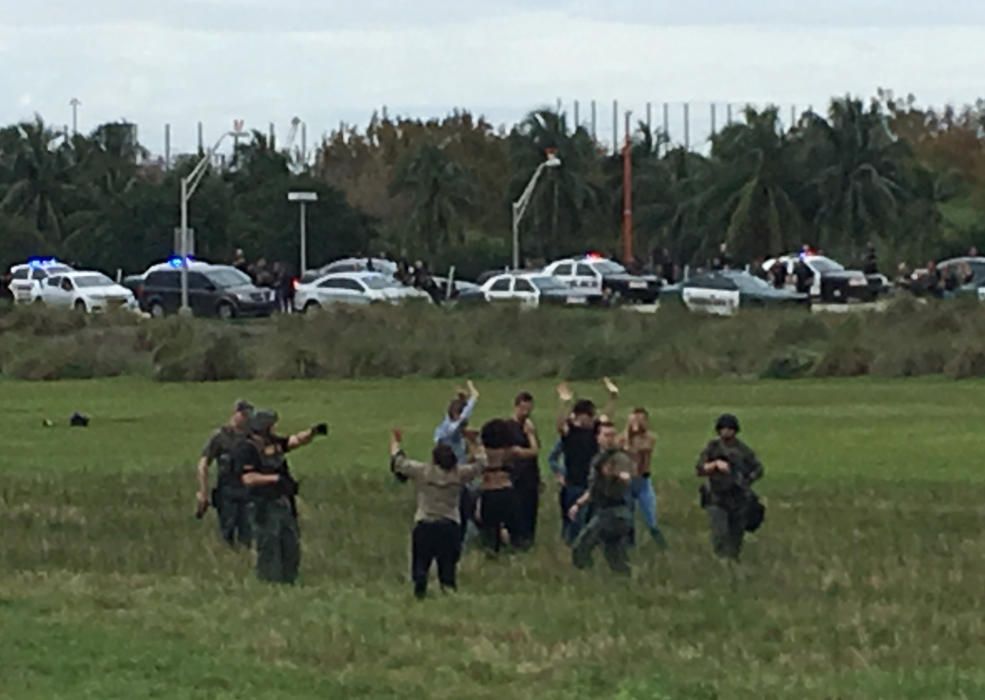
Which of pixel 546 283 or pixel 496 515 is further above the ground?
pixel 546 283

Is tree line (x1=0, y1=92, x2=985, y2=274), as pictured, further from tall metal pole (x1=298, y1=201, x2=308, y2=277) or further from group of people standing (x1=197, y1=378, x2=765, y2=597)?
group of people standing (x1=197, y1=378, x2=765, y2=597)

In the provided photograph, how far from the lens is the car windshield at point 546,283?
6925 centimetres

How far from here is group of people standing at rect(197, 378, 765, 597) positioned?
18.0 metres

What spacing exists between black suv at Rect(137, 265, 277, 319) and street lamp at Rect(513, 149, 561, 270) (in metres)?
19.1

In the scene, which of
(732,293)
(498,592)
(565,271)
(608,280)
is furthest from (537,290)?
(498,592)

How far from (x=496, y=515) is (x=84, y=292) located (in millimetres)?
52892

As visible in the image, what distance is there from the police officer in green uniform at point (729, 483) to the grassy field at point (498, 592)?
40 centimetres

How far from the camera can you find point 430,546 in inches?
706

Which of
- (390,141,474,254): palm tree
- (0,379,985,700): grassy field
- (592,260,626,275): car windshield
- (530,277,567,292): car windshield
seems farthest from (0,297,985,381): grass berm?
(390,141,474,254): palm tree

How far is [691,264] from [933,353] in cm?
4441

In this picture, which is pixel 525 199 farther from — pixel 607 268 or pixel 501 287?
pixel 501 287

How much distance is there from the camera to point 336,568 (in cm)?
2130

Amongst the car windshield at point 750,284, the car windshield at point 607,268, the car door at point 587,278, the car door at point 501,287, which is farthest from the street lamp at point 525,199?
the car windshield at point 750,284

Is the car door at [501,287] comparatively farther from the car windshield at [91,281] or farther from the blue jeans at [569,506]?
the blue jeans at [569,506]
